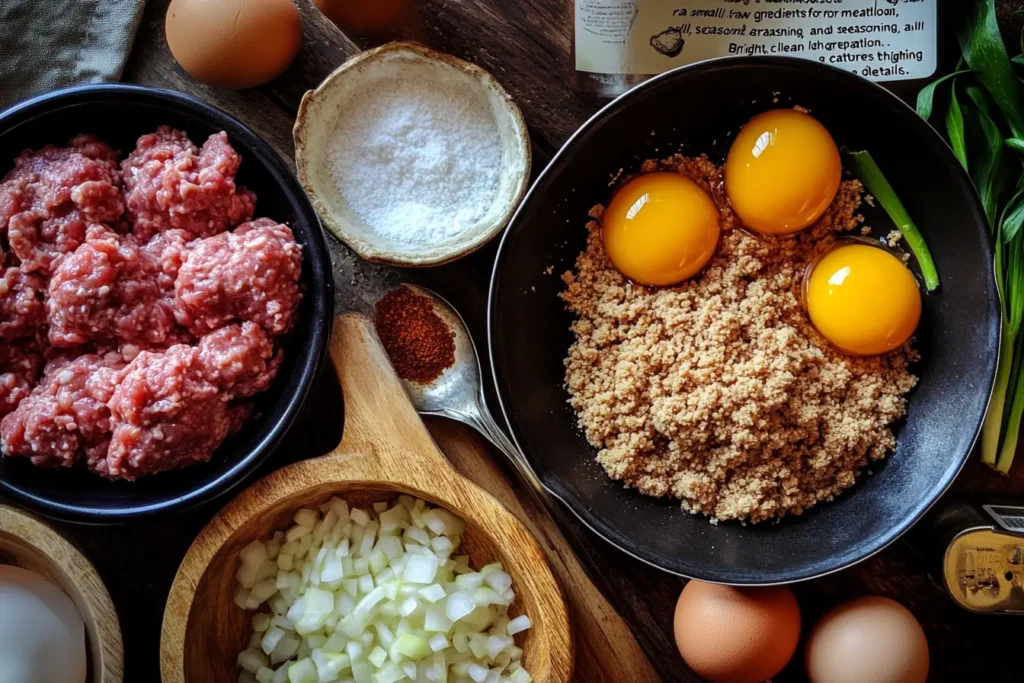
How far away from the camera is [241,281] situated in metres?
1.59

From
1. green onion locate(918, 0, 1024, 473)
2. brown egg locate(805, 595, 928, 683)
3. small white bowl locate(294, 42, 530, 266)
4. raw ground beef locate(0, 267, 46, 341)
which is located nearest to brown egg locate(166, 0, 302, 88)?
small white bowl locate(294, 42, 530, 266)

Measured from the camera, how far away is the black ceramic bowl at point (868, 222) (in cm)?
174

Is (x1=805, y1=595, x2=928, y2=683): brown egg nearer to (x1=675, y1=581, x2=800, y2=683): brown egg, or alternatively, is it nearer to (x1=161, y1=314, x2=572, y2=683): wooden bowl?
(x1=675, y1=581, x2=800, y2=683): brown egg

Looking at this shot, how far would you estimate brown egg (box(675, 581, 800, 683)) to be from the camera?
5.73ft

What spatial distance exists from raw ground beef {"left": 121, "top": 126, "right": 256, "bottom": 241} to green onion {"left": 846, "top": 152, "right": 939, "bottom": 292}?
1.45 meters

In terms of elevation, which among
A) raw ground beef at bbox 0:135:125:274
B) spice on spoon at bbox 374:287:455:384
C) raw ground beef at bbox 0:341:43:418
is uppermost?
raw ground beef at bbox 0:135:125:274

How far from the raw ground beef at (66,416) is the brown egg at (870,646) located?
1691 millimetres

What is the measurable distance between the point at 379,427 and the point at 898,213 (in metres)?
1.35

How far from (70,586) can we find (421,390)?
35.7 inches

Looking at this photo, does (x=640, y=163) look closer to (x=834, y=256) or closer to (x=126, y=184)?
(x=834, y=256)

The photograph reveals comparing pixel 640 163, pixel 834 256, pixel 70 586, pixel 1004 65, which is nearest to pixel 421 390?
pixel 640 163

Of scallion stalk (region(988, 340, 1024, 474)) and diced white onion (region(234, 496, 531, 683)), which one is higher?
scallion stalk (region(988, 340, 1024, 474))

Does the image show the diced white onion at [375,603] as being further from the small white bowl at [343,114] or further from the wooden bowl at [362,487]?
the small white bowl at [343,114]

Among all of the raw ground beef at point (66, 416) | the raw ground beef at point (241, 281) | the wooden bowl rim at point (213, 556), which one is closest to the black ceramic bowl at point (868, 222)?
the wooden bowl rim at point (213, 556)
